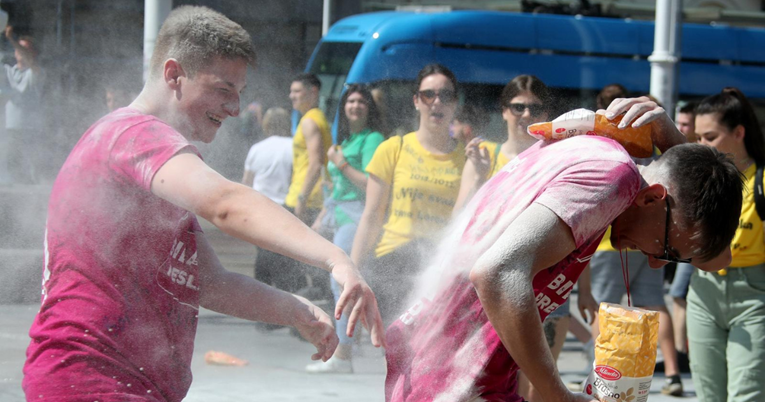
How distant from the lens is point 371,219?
14.5 feet

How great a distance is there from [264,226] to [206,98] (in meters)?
0.50

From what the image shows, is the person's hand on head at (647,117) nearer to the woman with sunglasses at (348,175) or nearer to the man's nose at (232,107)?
the man's nose at (232,107)

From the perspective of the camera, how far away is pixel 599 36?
37.6 ft

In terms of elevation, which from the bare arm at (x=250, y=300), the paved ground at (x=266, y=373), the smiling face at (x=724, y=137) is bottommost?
the paved ground at (x=266, y=373)

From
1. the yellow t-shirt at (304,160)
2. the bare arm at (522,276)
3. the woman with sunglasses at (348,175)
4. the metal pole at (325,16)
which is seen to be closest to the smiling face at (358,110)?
the woman with sunglasses at (348,175)

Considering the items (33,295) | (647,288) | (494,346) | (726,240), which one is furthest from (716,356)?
(33,295)

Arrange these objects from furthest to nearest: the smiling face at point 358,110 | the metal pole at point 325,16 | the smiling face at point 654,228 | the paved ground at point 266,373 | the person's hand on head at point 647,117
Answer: the metal pole at point 325,16
the smiling face at point 358,110
the paved ground at point 266,373
the person's hand on head at point 647,117
the smiling face at point 654,228

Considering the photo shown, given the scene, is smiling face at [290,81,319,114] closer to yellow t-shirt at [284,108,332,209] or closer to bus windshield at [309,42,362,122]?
yellow t-shirt at [284,108,332,209]

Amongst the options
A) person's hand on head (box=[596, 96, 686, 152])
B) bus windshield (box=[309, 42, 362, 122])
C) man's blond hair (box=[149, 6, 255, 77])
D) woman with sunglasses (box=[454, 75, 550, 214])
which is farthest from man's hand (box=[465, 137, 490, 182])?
bus windshield (box=[309, 42, 362, 122])

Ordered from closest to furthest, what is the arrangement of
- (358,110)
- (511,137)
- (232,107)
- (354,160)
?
(232,107) → (511,137) → (354,160) → (358,110)

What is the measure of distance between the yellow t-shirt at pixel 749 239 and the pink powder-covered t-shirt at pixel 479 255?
91.7 inches

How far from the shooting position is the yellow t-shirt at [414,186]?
413 cm

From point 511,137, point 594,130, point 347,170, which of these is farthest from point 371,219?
point 594,130

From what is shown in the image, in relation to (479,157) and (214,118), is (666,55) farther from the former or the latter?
(214,118)
